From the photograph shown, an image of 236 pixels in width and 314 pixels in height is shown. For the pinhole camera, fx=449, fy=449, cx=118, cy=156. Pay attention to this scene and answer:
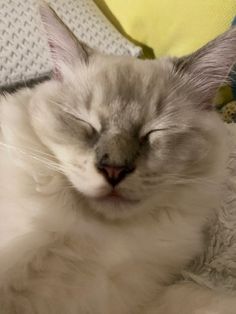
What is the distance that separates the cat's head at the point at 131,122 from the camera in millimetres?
786

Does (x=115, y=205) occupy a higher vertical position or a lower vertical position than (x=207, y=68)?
lower

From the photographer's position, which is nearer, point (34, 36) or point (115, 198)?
point (115, 198)

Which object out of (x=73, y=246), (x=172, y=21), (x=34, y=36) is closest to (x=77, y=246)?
(x=73, y=246)

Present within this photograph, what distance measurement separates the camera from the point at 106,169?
0.76 m

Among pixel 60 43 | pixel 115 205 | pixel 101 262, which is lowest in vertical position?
pixel 101 262

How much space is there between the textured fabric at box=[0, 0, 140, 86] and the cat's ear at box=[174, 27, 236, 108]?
0.48 m

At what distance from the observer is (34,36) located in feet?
4.33

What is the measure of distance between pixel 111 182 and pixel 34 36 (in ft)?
2.39

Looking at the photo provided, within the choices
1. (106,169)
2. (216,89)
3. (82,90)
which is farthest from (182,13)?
(106,169)

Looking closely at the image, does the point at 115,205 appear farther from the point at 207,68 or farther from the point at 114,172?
the point at 207,68

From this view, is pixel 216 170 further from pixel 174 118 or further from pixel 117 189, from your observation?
pixel 117 189

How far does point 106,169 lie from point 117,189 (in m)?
0.04

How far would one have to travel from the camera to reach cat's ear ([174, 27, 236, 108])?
89 cm

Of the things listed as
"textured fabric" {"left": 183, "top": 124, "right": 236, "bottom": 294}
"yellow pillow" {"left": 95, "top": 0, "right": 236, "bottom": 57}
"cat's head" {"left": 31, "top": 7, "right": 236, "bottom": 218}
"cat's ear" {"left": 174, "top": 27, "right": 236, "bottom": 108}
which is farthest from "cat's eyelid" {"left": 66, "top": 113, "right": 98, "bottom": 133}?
"yellow pillow" {"left": 95, "top": 0, "right": 236, "bottom": 57}
